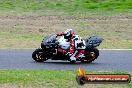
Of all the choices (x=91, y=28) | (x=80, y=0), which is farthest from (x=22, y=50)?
(x=80, y=0)

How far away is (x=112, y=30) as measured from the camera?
1083 inches

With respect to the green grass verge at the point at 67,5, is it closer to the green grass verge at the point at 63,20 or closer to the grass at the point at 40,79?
the green grass verge at the point at 63,20

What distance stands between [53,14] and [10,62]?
14.4 m

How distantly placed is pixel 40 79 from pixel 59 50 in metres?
3.83

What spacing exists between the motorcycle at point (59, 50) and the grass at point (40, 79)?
7.50 feet

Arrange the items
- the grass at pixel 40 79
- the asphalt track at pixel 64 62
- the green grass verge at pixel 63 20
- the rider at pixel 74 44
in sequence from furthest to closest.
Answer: the green grass verge at pixel 63 20 → the rider at pixel 74 44 → the asphalt track at pixel 64 62 → the grass at pixel 40 79

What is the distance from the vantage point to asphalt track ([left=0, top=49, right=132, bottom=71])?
663 inches

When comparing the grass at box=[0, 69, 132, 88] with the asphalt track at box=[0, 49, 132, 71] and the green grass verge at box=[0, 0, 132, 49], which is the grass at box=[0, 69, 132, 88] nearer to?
the asphalt track at box=[0, 49, 132, 71]

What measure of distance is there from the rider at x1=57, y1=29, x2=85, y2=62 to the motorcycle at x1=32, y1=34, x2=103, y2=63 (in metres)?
0.12

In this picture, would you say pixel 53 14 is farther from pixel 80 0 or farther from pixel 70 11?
pixel 80 0

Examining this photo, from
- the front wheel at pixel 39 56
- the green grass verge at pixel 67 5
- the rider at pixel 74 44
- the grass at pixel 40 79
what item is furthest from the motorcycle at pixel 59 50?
the green grass verge at pixel 67 5

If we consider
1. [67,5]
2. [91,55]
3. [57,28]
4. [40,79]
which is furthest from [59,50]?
[67,5]

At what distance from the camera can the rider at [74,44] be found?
17266mm

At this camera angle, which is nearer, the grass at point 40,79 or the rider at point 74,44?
the grass at point 40,79
